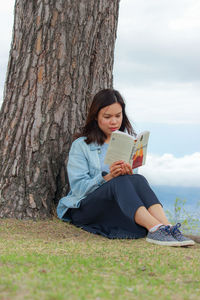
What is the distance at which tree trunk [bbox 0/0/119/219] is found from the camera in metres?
4.96

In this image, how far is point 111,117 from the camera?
4.60 m

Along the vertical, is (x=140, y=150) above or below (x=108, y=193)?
above

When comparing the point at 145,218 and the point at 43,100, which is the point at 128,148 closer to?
the point at 145,218

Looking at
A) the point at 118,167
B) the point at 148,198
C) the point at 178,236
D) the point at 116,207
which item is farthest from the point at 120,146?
the point at 178,236

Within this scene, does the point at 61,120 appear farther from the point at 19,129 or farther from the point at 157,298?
the point at 157,298

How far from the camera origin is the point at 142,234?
4457 mm

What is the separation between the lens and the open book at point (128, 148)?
406 cm

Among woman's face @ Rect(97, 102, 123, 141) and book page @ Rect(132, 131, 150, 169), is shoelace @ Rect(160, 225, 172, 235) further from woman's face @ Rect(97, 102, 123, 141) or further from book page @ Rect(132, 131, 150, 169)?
woman's face @ Rect(97, 102, 123, 141)

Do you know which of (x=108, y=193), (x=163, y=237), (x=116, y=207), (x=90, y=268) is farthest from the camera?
(x=116, y=207)

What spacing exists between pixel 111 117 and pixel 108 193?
823 mm

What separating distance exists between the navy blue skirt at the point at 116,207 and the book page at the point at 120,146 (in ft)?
0.67

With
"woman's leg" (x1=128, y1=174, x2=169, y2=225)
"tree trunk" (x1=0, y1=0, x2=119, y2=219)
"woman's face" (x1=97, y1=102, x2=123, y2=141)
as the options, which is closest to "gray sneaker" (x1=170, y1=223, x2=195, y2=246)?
"woman's leg" (x1=128, y1=174, x2=169, y2=225)

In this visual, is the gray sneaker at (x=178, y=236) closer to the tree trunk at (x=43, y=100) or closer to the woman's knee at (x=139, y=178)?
the woman's knee at (x=139, y=178)

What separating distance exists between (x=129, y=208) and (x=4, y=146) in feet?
5.90
